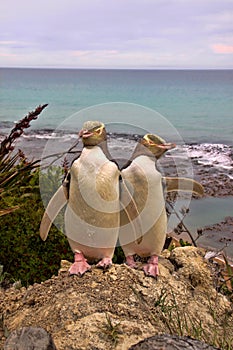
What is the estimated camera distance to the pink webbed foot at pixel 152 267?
3474 millimetres

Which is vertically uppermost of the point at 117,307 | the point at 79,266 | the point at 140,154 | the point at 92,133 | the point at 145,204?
the point at 92,133

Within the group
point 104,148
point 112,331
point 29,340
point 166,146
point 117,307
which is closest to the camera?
point 29,340

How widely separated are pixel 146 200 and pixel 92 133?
0.56 m

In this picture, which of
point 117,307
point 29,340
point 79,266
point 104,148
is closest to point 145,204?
point 104,148

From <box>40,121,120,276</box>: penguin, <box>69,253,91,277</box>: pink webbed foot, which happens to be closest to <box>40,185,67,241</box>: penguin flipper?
<box>40,121,120,276</box>: penguin

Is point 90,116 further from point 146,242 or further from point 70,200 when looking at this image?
point 146,242

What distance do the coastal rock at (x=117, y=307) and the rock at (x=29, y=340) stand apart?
1.06 feet

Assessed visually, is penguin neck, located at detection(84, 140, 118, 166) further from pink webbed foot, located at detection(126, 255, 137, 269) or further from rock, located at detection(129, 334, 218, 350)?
rock, located at detection(129, 334, 218, 350)

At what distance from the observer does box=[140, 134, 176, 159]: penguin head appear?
11.6ft

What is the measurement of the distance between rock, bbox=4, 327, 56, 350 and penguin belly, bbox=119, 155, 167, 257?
1150 mm

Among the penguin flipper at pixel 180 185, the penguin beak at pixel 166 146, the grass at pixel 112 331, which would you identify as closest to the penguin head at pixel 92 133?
the penguin beak at pixel 166 146

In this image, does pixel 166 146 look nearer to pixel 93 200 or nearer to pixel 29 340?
pixel 93 200

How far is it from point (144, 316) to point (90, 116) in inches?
49.7

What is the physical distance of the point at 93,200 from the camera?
330cm
